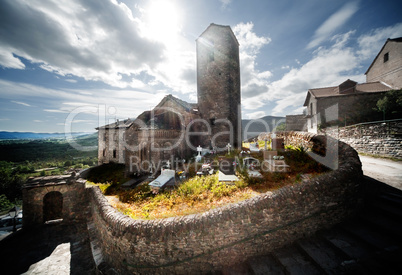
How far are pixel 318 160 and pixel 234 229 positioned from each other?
5945mm

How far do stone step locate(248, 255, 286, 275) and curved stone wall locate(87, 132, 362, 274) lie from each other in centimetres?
20

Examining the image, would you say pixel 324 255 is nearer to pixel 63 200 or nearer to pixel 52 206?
pixel 63 200

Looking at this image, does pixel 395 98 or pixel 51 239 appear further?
pixel 395 98

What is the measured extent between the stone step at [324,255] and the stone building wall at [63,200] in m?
13.5

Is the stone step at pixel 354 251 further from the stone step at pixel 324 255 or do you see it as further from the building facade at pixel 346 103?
the building facade at pixel 346 103

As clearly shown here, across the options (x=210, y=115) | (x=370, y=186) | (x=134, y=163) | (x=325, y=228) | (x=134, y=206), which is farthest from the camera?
(x=210, y=115)

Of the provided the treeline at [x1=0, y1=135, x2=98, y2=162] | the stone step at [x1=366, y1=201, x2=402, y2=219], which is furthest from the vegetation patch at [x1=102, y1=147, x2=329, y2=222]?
the treeline at [x1=0, y1=135, x2=98, y2=162]

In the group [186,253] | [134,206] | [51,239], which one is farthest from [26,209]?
[186,253]

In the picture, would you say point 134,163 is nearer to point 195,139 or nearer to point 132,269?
point 195,139

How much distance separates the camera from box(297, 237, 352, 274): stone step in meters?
3.66

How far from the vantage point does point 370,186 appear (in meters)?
5.95

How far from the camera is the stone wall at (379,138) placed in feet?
32.0

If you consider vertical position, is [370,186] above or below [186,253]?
above
